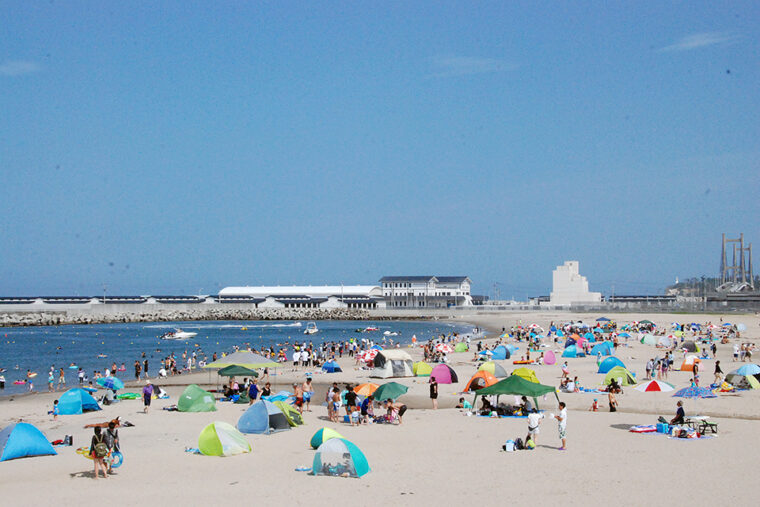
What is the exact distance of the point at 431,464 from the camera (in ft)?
52.3

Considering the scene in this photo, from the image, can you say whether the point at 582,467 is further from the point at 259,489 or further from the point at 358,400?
the point at 358,400

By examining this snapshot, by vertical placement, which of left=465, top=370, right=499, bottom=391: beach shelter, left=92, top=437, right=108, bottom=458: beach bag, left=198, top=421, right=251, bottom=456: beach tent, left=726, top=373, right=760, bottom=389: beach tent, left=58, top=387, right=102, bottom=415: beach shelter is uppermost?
left=726, top=373, right=760, bottom=389: beach tent

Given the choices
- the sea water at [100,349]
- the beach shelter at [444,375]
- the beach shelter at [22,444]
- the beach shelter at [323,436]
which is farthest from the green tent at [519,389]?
the sea water at [100,349]

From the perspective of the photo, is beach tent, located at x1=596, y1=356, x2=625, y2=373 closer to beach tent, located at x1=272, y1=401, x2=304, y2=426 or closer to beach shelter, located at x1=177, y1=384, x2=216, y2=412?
beach tent, located at x1=272, y1=401, x2=304, y2=426

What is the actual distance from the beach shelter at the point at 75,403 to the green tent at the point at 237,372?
14.7ft

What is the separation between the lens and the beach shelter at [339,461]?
14711 millimetres

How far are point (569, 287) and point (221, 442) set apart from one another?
149297 millimetres

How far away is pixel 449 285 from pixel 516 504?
13720 centimetres

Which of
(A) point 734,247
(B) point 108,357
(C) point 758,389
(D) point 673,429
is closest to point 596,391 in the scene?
(C) point 758,389

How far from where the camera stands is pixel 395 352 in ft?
108

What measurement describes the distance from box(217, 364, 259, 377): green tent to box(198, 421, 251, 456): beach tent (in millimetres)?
9852

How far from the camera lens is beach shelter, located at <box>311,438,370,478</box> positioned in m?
14.7

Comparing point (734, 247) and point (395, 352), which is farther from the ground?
point (734, 247)

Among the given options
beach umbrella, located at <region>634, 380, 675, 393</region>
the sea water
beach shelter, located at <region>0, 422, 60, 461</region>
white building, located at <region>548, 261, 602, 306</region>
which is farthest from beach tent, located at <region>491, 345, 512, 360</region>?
white building, located at <region>548, 261, 602, 306</region>
